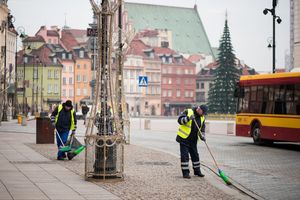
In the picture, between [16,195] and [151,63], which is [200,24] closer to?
[151,63]

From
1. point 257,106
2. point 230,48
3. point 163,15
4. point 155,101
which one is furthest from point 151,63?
point 257,106

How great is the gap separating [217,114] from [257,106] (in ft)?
238

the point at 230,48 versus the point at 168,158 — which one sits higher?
the point at 230,48

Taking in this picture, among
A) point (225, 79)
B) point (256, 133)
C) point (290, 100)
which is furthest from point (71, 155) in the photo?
point (225, 79)

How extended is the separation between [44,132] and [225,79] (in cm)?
8139

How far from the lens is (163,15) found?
184 m

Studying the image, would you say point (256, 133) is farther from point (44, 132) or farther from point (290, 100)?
point (44, 132)

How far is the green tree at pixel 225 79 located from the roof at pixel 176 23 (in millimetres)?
68295

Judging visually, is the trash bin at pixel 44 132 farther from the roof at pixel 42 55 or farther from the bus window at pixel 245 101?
the roof at pixel 42 55

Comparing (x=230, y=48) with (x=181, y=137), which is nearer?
(x=181, y=137)

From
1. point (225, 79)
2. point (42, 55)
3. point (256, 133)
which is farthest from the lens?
point (42, 55)

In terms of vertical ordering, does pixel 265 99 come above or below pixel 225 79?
below

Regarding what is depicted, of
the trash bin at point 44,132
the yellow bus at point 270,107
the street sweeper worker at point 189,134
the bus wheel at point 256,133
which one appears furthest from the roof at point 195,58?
the street sweeper worker at point 189,134

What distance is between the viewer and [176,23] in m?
184
